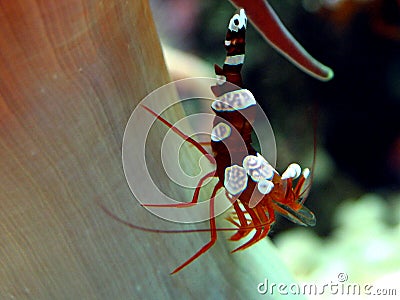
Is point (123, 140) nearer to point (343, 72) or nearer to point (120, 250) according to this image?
point (120, 250)

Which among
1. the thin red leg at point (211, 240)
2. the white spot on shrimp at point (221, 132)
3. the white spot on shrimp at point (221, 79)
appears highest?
the white spot on shrimp at point (221, 79)

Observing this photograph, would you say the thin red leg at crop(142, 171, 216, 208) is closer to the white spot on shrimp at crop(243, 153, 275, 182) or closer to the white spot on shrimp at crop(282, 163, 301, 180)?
the white spot on shrimp at crop(243, 153, 275, 182)

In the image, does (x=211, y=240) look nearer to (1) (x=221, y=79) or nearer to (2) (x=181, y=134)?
(2) (x=181, y=134)

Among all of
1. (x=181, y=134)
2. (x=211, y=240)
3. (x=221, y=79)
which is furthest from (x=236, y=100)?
(x=211, y=240)

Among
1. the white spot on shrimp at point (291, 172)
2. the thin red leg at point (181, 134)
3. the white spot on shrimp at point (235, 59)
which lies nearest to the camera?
the thin red leg at point (181, 134)

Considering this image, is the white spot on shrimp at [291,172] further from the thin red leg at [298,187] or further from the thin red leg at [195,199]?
the thin red leg at [195,199]

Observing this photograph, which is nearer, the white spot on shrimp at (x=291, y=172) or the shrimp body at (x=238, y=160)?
the shrimp body at (x=238, y=160)

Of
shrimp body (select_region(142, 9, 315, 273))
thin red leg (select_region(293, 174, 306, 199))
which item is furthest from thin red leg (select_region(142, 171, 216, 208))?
thin red leg (select_region(293, 174, 306, 199))

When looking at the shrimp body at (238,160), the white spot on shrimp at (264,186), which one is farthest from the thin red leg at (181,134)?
the white spot on shrimp at (264,186)
